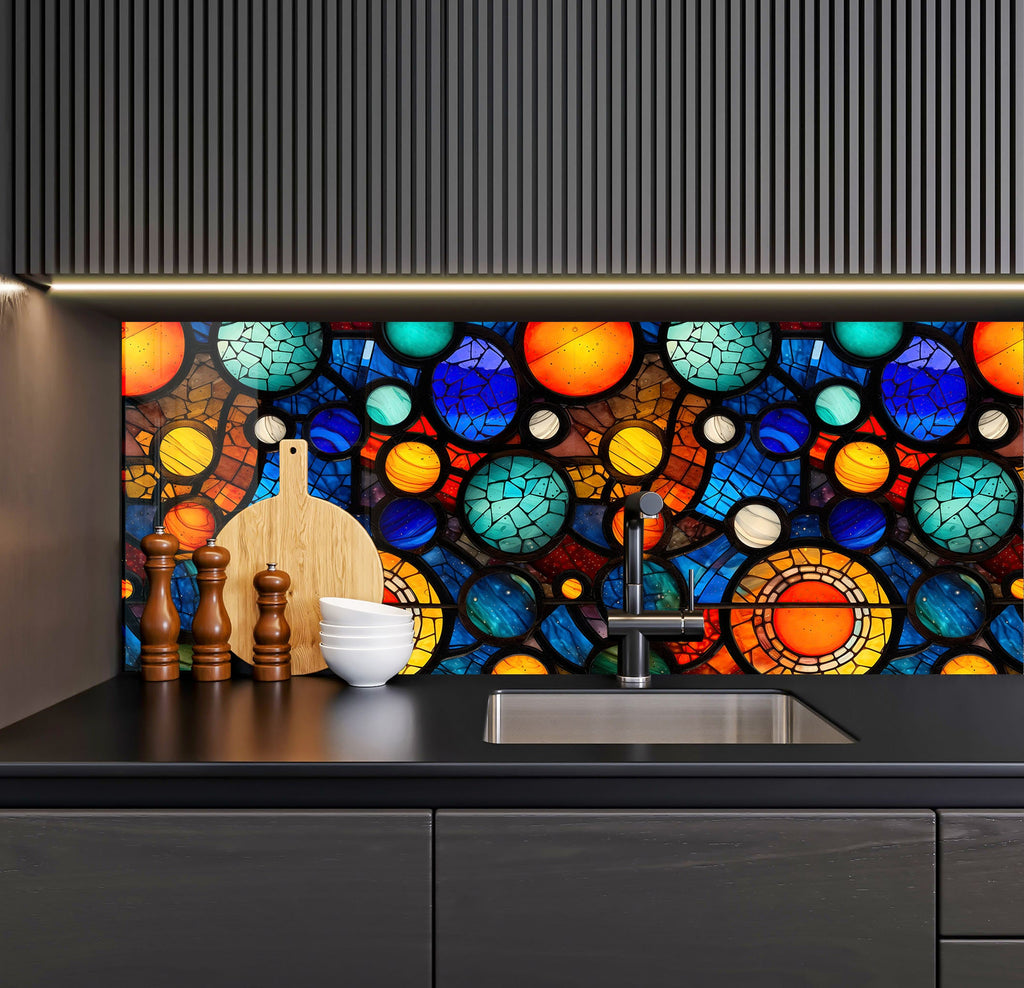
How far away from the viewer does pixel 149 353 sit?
1.76 metres

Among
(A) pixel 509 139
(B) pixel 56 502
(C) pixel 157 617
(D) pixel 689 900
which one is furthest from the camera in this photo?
(C) pixel 157 617

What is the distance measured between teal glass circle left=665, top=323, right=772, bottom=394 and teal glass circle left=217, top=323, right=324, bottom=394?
789mm

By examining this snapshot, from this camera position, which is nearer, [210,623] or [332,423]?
[210,623]

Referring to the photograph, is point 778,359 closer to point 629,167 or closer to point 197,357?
point 629,167

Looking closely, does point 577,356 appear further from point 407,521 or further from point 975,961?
point 975,961

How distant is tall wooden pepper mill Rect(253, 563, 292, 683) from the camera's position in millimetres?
1640

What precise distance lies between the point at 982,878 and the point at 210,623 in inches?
54.5

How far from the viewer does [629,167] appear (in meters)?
1.37

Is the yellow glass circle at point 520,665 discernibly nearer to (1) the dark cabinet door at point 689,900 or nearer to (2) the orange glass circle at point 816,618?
(2) the orange glass circle at point 816,618

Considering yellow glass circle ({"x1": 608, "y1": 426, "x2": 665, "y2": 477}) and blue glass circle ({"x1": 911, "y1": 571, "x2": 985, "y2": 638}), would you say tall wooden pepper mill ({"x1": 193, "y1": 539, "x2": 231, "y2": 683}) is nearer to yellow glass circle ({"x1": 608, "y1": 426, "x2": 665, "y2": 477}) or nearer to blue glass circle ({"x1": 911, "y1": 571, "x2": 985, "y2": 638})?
yellow glass circle ({"x1": 608, "y1": 426, "x2": 665, "y2": 477})

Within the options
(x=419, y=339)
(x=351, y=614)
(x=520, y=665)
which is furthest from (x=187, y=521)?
(x=520, y=665)

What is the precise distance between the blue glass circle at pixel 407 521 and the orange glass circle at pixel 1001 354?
1249 mm

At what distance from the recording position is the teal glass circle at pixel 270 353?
1767mm

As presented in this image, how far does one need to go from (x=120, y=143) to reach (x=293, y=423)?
626 mm
